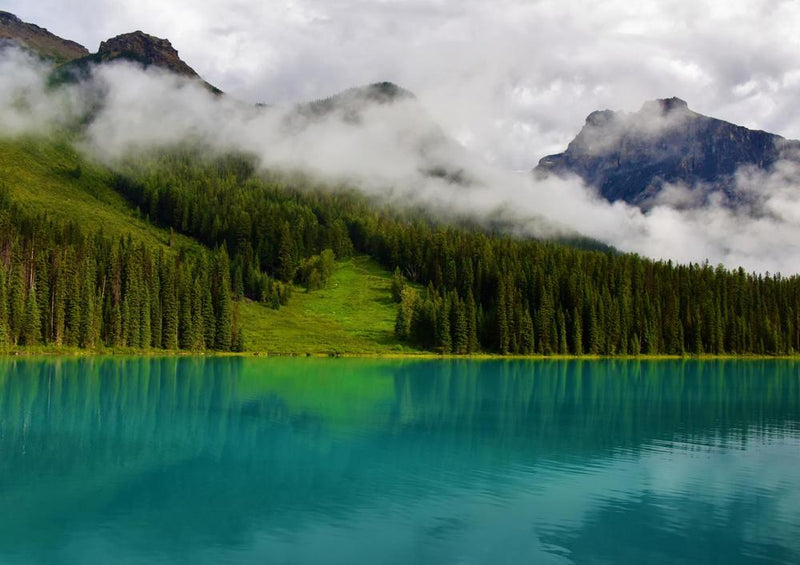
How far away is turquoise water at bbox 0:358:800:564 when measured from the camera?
2527cm

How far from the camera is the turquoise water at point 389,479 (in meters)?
25.3

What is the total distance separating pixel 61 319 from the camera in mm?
130000

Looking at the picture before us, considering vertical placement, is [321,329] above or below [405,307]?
below

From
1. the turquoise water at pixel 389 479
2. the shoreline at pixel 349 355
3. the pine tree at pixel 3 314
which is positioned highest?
the pine tree at pixel 3 314

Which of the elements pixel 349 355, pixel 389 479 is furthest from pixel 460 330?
pixel 389 479

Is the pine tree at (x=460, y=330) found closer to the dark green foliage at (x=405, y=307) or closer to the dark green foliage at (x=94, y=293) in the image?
the dark green foliage at (x=405, y=307)

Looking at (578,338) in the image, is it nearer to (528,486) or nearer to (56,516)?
(528,486)

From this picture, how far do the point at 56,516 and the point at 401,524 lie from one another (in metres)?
14.0

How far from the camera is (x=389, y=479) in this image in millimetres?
34594

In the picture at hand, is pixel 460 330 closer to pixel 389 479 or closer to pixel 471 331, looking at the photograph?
pixel 471 331

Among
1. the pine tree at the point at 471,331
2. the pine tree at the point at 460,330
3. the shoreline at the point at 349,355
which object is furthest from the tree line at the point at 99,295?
the pine tree at the point at 471,331

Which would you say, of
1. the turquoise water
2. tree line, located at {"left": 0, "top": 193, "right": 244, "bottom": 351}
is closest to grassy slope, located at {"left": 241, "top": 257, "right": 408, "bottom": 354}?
tree line, located at {"left": 0, "top": 193, "right": 244, "bottom": 351}

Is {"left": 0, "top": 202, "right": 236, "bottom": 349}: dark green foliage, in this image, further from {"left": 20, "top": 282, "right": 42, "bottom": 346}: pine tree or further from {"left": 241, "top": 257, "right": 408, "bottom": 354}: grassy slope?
{"left": 241, "top": 257, "right": 408, "bottom": 354}: grassy slope

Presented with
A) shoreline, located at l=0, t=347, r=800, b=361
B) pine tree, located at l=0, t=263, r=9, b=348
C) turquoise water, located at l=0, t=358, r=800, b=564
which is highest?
pine tree, located at l=0, t=263, r=9, b=348
